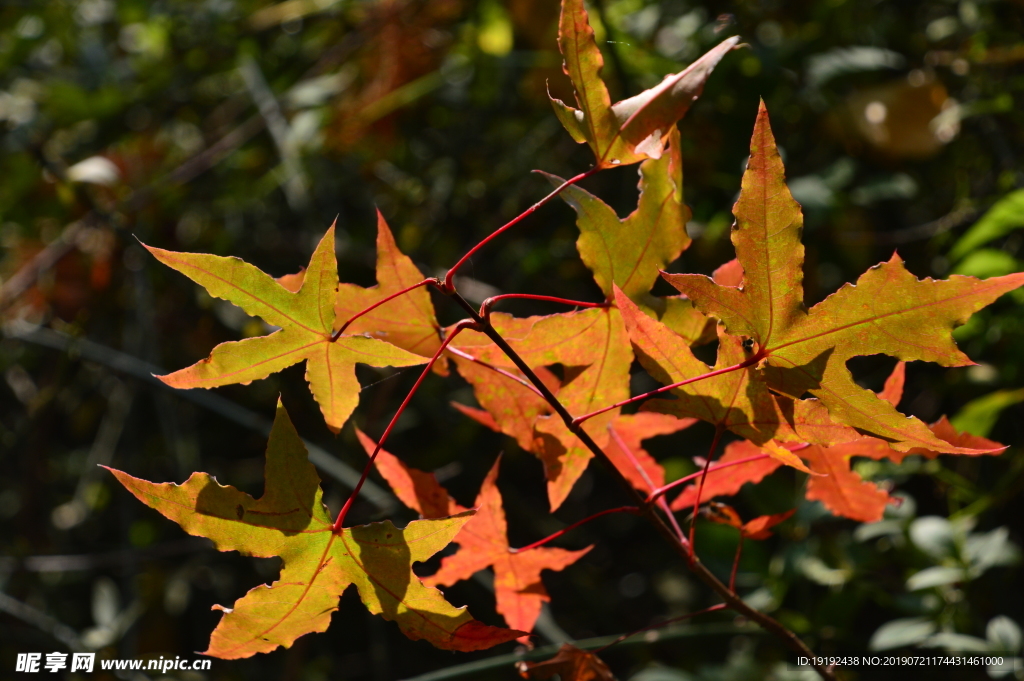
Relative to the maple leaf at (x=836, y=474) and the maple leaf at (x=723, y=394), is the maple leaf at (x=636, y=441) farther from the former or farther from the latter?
the maple leaf at (x=723, y=394)

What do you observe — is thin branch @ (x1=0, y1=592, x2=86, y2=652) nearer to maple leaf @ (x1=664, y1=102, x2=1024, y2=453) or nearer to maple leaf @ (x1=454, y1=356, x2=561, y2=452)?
maple leaf @ (x1=454, y1=356, x2=561, y2=452)

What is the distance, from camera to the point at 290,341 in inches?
19.7

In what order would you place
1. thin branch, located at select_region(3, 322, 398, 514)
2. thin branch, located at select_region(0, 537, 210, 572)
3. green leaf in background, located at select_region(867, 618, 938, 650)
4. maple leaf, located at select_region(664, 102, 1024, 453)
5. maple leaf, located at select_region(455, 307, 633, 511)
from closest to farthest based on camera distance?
maple leaf, located at select_region(664, 102, 1024, 453) < maple leaf, located at select_region(455, 307, 633, 511) < green leaf in background, located at select_region(867, 618, 938, 650) < thin branch, located at select_region(3, 322, 398, 514) < thin branch, located at select_region(0, 537, 210, 572)

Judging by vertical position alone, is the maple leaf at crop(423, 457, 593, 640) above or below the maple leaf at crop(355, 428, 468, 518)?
below

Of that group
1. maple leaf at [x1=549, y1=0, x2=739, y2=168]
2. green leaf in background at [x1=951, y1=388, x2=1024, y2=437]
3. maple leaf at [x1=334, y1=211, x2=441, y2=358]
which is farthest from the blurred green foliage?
maple leaf at [x1=549, y1=0, x2=739, y2=168]

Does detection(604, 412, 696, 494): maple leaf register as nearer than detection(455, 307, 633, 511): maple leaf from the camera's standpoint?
No

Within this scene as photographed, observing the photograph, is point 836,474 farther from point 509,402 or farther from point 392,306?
point 392,306

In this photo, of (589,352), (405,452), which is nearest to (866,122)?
(589,352)

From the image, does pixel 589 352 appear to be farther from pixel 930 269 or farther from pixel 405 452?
pixel 405 452

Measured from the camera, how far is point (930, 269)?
1076 mm

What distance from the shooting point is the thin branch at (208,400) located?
1.04 m

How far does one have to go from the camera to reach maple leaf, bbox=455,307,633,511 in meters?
0.53

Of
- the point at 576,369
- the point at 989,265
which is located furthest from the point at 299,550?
the point at 989,265

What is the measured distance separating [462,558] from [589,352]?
19 centimetres
